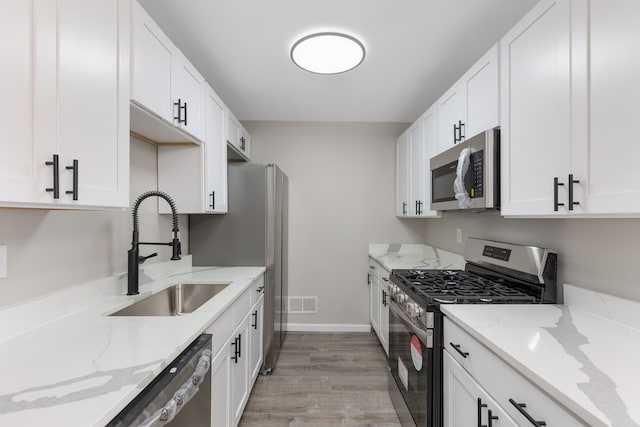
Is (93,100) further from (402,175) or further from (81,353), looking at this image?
(402,175)

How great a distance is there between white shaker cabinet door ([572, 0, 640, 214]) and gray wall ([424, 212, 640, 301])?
391 mm

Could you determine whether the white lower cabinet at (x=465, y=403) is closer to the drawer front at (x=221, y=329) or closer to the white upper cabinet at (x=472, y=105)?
the drawer front at (x=221, y=329)

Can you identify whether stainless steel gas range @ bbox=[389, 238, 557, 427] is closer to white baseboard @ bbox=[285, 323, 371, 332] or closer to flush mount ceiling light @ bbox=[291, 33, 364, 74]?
white baseboard @ bbox=[285, 323, 371, 332]

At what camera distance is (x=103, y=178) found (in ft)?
3.66

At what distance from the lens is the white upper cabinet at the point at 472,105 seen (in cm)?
164

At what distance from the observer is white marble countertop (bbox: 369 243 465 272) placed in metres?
2.73

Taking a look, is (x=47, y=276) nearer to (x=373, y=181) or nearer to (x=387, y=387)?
(x=387, y=387)

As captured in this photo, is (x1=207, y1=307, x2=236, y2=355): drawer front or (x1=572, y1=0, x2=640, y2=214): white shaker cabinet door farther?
(x1=207, y1=307, x2=236, y2=355): drawer front

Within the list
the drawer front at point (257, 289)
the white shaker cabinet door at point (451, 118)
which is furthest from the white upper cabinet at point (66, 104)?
the white shaker cabinet door at point (451, 118)

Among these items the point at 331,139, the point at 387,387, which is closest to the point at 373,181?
the point at 331,139

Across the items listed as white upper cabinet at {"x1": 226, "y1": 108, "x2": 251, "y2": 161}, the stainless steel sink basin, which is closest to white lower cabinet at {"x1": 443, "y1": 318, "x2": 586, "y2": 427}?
the stainless steel sink basin

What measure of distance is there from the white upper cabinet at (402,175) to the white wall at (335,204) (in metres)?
0.14

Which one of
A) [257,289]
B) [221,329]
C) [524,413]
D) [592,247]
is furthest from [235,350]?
[592,247]

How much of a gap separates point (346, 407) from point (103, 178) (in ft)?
6.86
